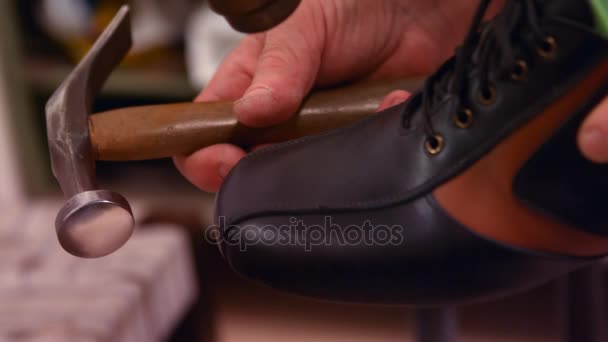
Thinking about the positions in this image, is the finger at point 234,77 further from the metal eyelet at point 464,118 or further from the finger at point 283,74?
the metal eyelet at point 464,118

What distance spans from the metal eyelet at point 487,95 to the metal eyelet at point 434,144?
31 mm

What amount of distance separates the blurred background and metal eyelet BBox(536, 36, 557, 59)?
2.26ft

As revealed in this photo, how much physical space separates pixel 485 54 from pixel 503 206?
0.29 ft

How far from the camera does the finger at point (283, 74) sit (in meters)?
0.54

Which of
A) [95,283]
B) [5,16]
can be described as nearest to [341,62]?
[95,283]

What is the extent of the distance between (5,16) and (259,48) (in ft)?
3.02

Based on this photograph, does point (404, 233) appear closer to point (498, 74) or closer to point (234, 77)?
point (498, 74)

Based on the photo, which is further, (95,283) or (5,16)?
(5,16)

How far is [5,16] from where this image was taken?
1426 mm

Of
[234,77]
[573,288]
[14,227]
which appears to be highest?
[234,77]

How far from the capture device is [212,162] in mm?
583

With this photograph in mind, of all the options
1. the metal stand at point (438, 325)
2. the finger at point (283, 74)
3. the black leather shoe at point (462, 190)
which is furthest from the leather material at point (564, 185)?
the finger at point (283, 74)

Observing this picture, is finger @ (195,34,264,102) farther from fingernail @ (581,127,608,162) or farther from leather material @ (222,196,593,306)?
fingernail @ (581,127,608,162)

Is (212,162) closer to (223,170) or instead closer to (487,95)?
(223,170)
